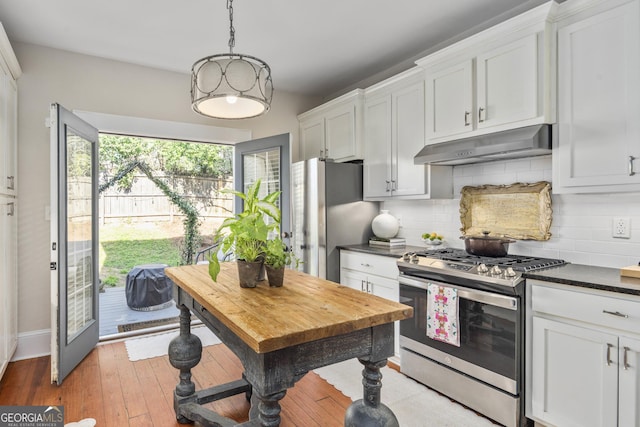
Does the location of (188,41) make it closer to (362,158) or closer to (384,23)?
(384,23)

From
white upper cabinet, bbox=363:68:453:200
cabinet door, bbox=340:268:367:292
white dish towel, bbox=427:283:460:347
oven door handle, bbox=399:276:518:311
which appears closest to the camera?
oven door handle, bbox=399:276:518:311

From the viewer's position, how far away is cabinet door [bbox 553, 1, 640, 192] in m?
1.92

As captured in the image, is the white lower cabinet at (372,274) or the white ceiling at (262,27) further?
the white lower cabinet at (372,274)

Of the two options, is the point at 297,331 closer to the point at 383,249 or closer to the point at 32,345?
the point at 383,249

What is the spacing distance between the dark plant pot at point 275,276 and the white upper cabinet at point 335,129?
2245 mm

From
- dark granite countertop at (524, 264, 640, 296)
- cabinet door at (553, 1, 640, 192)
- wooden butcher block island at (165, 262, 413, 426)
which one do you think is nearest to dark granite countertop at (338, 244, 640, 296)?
dark granite countertop at (524, 264, 640, 296)

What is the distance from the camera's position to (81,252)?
10.4ft

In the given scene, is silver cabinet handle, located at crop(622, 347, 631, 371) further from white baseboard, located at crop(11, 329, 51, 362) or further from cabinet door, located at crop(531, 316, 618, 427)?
white baseboard, located at crop(11, 329, 51, 362)

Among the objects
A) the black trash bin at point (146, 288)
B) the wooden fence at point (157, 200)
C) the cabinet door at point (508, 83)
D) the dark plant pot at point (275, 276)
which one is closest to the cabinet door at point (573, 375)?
the cabinet door at point (508, 83)

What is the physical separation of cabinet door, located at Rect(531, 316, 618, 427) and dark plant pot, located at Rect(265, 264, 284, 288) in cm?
142

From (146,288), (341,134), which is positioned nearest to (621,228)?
(341,134)

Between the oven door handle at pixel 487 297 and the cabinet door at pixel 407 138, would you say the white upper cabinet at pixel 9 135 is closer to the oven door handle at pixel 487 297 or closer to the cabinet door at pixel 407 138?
the cabinet door at pixel 407 138

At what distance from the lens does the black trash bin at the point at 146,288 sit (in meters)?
4.77

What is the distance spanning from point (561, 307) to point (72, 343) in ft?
11.1
